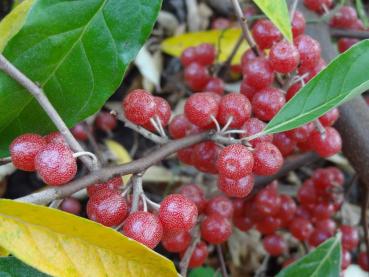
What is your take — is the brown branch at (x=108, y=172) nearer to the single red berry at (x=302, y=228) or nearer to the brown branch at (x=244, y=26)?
the brown branch at (x=244, y=26)

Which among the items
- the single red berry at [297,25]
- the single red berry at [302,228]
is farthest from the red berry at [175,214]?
the single red berry at [302,228]

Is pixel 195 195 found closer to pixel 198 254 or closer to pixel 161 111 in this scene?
pixel 198 254

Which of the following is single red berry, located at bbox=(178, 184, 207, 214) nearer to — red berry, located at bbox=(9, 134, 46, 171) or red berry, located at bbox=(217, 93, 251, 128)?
red berry, located at bbox=(217, 93, 251, 128)

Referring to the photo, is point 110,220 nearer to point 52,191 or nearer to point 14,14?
point 52,191

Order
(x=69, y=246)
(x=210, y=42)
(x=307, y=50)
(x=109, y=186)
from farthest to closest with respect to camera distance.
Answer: (x=210, y=42) < (x=307, y=50) < (x=109, y=186) < (x=69, y=246)

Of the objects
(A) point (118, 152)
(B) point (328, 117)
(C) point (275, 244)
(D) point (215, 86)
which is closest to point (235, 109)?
(B) point (328, 117)

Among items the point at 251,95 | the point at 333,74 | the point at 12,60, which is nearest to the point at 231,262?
the point at 251,95
